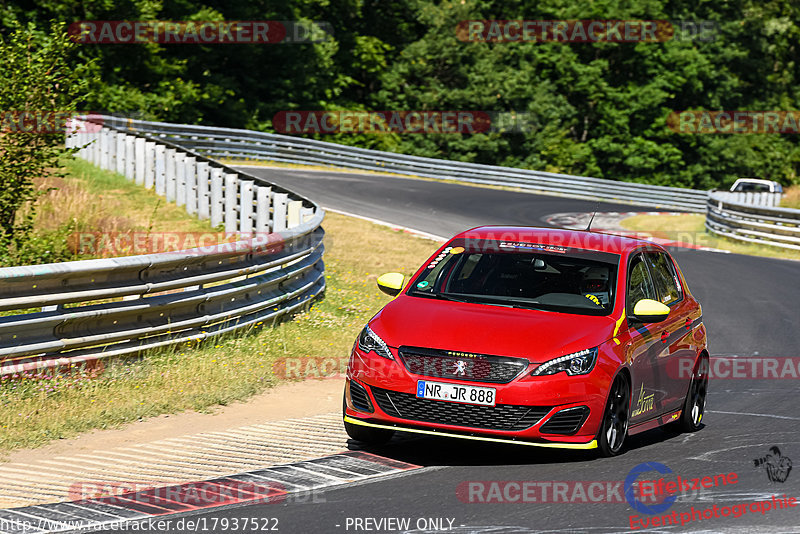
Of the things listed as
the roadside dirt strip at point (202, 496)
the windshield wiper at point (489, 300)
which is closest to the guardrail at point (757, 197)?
the windshield wiper at point (489, 300)

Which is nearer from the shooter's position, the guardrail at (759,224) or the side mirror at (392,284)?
the side mirror at (392,284)

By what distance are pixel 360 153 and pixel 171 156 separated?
19619mm

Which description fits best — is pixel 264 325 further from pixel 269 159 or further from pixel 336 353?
pixel 269 159

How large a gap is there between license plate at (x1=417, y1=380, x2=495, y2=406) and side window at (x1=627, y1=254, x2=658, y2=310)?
167 centimetres

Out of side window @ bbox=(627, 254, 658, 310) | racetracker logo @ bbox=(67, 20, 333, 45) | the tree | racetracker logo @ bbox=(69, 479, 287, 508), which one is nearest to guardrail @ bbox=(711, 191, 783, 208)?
racetracker logo @ bbox=(67, 20, 333, 45)

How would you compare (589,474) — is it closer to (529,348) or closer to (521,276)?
(529,348)

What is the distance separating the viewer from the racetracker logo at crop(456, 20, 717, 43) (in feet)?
212

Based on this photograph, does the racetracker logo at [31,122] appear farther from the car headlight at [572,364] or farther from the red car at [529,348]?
the car headlight at [572,364]

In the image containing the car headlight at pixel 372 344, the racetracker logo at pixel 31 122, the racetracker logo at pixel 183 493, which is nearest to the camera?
the racetracker logo at pixel 183 493

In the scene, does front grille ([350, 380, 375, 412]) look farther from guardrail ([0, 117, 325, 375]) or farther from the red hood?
guardrail ([0, 117, 325, 375])

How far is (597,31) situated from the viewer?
65.4 metres

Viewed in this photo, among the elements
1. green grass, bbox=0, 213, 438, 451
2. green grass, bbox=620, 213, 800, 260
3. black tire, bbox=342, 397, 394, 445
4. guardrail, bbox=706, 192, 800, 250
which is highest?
black tire, bbox=342, 397, 394, 445

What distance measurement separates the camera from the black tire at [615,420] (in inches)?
306

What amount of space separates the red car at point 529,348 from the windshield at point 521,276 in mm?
11
